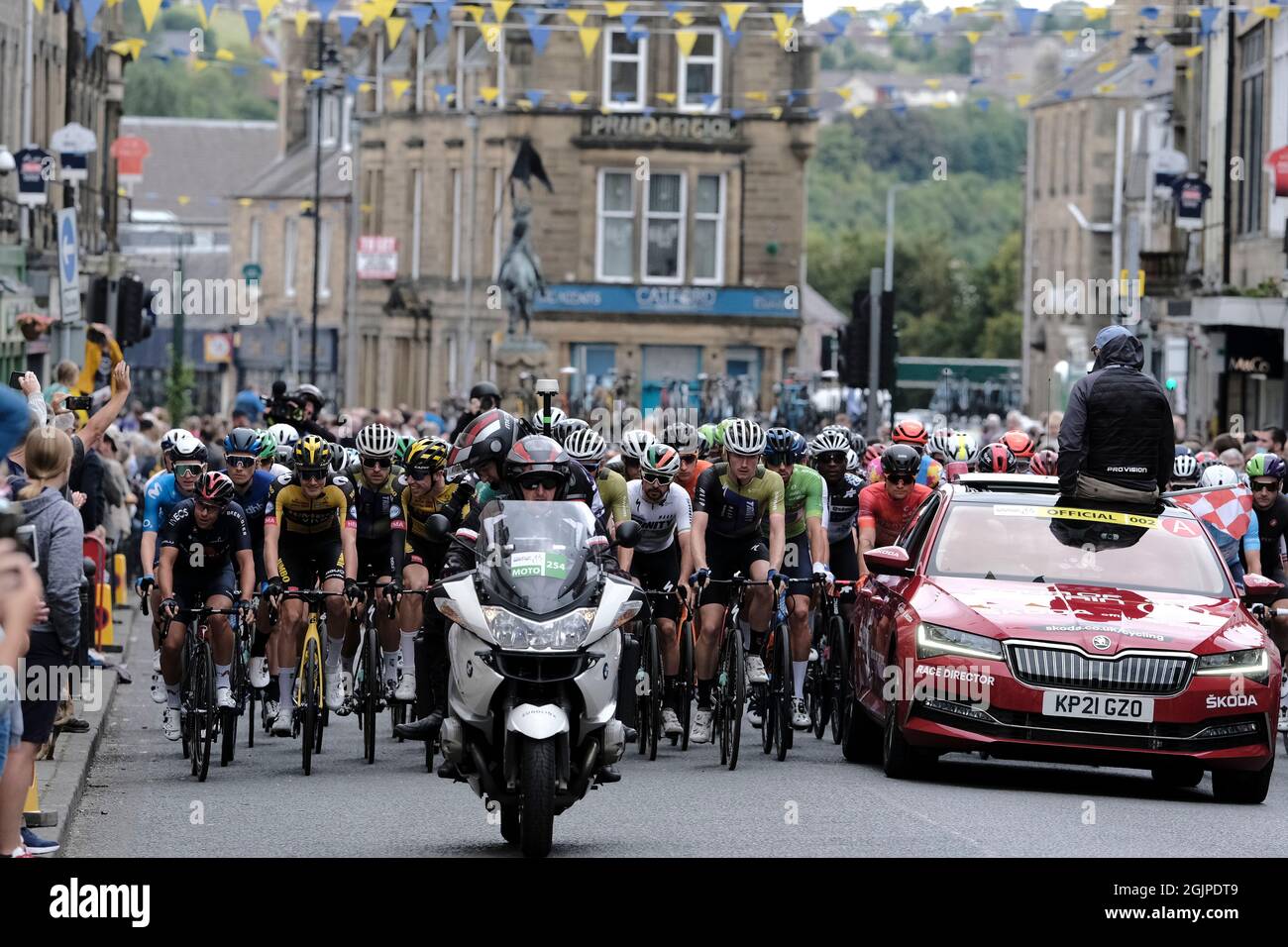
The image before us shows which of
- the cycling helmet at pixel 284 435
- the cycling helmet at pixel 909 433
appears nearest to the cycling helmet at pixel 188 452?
the cycling helmet at pixel 284 435

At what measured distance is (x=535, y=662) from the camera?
11.0 m

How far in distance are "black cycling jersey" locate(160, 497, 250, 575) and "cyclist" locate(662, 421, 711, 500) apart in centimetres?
273

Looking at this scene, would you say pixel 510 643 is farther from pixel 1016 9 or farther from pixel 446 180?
pixel 446 180

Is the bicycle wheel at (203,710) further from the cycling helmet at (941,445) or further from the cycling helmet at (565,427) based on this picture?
the cycling helmet at (941,445)

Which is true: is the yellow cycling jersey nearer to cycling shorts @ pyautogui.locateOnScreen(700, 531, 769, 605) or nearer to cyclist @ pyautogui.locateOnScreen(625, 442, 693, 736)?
cyclist @ pyautogui.locateOnScreen(625, 442, 693, 736)

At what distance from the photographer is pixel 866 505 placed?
1747cm

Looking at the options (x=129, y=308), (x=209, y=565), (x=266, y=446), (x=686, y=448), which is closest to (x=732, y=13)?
(x=129, y=308)

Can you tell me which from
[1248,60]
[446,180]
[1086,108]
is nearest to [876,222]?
[1086,108]

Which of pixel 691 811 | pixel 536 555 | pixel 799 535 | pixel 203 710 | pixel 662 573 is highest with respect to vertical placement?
pixel 536 555

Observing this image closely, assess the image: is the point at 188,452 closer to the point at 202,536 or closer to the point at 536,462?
the point at 202,536

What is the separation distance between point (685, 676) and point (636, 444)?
141cm

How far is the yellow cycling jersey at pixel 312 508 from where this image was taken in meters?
16.4
